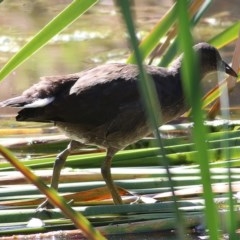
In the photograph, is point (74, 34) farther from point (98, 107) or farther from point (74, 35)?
point (98, 107)

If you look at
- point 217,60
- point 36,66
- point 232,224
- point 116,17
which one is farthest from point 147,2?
point 232,224

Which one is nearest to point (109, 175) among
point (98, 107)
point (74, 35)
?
point (98, 107)

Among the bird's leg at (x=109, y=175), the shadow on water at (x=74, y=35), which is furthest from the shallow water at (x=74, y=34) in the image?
the bird's leg at (x=109, y=175)

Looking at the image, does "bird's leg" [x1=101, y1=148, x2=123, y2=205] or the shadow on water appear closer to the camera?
"bird's leg" [x1=101, y1=148, x2=123, y2=205]

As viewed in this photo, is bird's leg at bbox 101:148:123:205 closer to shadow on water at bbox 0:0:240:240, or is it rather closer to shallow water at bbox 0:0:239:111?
shadow on water at bbox 0:0:240:240

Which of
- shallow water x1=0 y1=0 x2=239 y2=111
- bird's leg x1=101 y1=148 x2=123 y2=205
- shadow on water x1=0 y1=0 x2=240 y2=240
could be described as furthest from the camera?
shallow water x1=0 y1=0 x2=239 y2=111

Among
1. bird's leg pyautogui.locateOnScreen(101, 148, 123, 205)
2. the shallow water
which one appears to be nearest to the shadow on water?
the shallow water

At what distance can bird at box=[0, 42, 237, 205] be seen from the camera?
146 inches

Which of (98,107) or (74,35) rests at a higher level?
(74,35)

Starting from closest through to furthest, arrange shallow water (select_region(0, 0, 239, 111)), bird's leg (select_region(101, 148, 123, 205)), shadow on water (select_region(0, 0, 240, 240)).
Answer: bird's leg (select_region(101, 148, 123, 205)), shadow on water (select_region(0, 0, 240, 240)), shallow water (select_region(0, 0, 239, 111))

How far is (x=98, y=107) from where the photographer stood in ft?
12.5

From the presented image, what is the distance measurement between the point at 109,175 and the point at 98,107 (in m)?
0.32

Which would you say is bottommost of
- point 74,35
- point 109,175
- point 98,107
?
point 109,175

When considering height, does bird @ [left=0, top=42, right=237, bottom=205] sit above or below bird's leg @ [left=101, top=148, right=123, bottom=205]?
above
